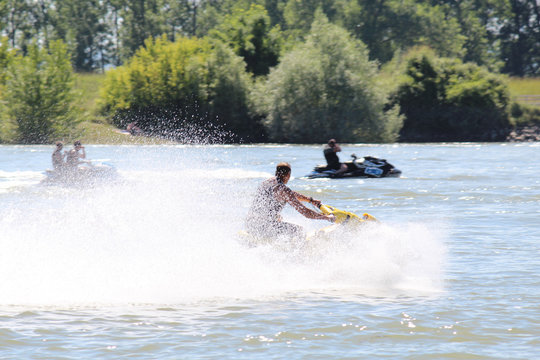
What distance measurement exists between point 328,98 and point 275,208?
43299 millimetres

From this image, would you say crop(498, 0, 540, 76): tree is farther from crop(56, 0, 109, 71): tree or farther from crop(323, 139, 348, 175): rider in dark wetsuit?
crop(323, 139, 348, 175): rider in dark wetsuit

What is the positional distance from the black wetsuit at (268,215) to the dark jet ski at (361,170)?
55.0ft

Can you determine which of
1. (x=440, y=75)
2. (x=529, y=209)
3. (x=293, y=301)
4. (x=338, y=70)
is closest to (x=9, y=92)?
(x=338, y=70)

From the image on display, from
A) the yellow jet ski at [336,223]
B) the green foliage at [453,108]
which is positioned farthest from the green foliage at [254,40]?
the yellow jet ski at [336,223]

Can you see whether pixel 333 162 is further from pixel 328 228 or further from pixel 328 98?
pixel 328 98

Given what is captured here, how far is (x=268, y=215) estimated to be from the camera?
10562 mm

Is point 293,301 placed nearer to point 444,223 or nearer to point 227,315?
point 227,315

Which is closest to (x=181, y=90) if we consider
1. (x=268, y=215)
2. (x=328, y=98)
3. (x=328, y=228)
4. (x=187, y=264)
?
(x=328, y=98)

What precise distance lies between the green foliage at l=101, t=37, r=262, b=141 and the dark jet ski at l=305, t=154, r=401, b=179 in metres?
28.7

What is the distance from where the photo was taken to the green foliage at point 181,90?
56.7m

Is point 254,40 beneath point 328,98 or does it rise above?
above

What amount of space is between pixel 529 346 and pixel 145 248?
A: 6649mm

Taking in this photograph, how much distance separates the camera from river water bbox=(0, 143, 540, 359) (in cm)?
800

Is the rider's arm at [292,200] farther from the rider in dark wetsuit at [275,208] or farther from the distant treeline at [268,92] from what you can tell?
the distant treeline at [268,92]
